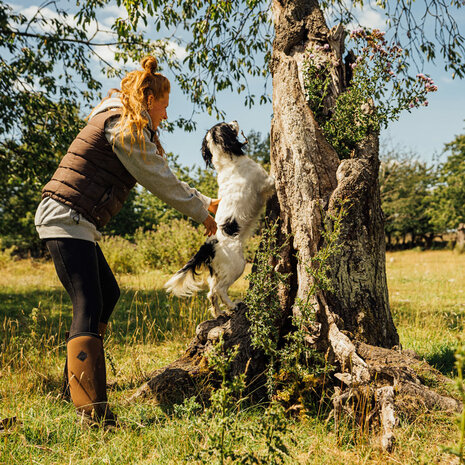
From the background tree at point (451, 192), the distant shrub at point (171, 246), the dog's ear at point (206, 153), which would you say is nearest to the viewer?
the dog's ear at point (206, 153)

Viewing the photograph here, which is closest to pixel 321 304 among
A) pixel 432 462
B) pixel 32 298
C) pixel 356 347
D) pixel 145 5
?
pixel 356 347

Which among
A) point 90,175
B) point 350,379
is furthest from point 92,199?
point 350,379

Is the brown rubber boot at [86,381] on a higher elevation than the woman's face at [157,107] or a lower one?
lower

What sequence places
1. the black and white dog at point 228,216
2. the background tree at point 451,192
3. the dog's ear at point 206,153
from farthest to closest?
the background tree at point 451,192
the dog's ear at point 206,153
the black and white dog at point 228,216

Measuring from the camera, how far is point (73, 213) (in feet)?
7.55

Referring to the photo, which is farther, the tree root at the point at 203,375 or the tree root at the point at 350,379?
the tree root at the point at 203,375

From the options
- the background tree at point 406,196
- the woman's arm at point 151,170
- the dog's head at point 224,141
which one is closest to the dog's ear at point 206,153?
the dog's head at point 224,141

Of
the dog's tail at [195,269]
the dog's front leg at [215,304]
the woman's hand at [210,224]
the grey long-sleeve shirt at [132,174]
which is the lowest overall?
the dog's front leg at [215,304]

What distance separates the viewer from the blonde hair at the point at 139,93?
2285mm

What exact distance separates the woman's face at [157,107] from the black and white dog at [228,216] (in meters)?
1.30

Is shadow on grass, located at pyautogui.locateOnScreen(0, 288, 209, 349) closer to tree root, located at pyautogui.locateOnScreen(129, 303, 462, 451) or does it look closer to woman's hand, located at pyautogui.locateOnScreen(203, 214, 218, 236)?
tree root, located at pyautogui.locateOnScreen(129, 303, 462, 451)

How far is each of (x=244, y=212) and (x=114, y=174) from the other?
1624 millimetres

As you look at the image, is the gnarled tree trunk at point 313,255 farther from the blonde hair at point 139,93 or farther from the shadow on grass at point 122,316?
the shadow on grass at point 122,316

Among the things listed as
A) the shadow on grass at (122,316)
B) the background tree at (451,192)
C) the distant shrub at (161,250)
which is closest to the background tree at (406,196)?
the background tree at (451,192)
